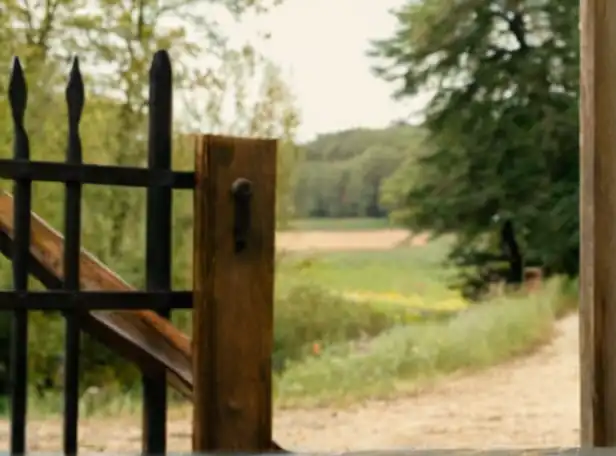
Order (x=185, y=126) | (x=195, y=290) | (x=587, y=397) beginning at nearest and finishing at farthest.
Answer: (x=195, y=290)
(x=587, y=397)
(x=185, y=126)

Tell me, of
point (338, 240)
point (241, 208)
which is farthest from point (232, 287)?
point (338, 240)

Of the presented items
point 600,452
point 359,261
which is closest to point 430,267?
point 359,261

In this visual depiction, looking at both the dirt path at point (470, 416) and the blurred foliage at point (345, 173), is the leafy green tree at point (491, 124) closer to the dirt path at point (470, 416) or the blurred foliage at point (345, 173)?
the blurred foliage at point (345, 173)

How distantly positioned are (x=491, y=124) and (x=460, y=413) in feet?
1.61

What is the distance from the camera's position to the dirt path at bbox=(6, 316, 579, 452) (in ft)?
4.58

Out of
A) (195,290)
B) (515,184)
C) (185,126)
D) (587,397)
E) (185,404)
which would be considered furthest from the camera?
(515,184)

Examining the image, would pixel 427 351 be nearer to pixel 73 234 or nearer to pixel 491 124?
pixel 491 124

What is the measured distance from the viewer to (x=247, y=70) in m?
1.45

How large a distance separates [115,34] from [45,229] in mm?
591

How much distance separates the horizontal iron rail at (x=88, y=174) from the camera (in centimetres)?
85

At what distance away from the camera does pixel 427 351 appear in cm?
148

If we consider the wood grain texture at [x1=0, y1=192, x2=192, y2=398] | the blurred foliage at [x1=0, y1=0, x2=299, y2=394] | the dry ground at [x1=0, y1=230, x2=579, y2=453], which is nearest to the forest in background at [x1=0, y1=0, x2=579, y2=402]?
the blurred foliage at [x1=0, y1=0, x2=299, y2=394]

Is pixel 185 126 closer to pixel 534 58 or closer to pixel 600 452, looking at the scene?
pixel 534 58

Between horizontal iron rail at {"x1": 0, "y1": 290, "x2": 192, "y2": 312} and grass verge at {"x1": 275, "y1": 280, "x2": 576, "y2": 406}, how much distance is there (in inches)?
21.3
